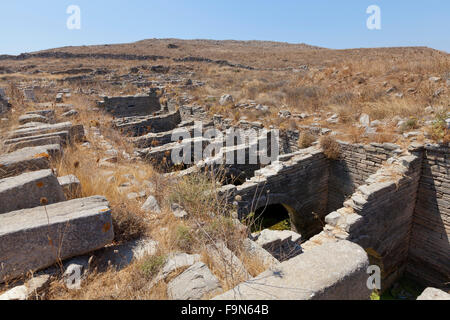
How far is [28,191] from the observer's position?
80.0 inches

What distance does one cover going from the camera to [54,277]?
Result: 1717 millimetres

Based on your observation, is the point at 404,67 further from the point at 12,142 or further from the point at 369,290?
the point at 12,142

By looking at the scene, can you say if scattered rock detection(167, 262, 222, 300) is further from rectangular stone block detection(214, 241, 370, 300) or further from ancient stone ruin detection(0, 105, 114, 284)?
ancient stone ruin detection(0, 105, 114, 284)

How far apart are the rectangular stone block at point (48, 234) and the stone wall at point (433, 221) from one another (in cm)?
646

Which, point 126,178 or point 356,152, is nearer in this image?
point 126,178

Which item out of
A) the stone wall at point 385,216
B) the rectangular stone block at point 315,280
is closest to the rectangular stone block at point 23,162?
the rectangular stone block at point 315,280

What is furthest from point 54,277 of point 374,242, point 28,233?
point 374,242

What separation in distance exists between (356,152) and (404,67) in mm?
6155

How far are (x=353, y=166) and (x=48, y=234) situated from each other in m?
6.96

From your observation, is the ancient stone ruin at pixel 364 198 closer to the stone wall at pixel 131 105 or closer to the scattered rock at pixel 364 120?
the scattered rock at pixel 364 120

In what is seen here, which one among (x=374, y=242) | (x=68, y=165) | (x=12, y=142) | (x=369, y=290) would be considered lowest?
(x=374, y=242)

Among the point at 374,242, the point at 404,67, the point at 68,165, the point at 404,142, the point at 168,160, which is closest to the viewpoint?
the point at 68,165

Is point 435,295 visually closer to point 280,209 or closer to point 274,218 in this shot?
point 274,218

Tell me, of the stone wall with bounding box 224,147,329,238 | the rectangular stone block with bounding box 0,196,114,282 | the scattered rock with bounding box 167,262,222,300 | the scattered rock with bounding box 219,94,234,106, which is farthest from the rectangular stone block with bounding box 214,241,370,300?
the scattered rock with bounding box 219,94,234,106
